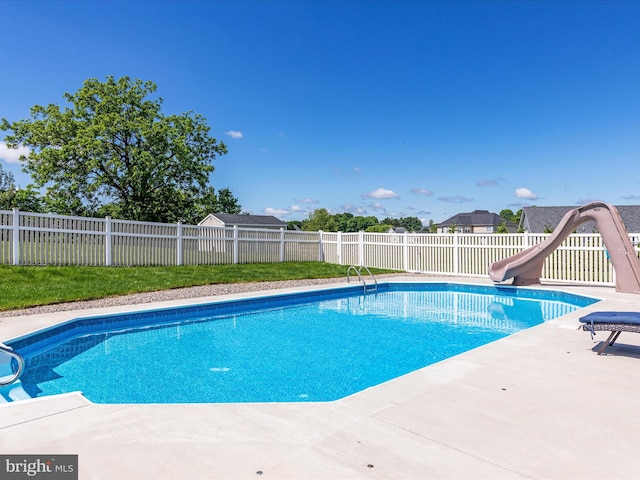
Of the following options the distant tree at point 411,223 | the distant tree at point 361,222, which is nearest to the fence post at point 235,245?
the distant tree at point 361,222

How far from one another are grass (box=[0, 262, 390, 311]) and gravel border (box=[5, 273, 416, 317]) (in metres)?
0.27

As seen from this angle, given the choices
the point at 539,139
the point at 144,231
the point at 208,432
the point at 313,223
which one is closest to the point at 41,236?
the point at 144,231

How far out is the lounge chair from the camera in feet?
14.4

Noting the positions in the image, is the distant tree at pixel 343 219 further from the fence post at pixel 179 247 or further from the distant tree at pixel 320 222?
the fence post at pixel 179 247

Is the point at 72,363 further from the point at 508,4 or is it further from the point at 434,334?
the point at 508,4

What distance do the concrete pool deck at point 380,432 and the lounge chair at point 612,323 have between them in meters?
0.67

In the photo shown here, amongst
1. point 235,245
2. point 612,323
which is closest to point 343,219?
point 235,245

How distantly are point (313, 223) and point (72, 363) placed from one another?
52.6m

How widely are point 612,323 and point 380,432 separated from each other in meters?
3.47

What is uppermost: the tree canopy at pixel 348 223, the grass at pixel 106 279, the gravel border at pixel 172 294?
the tree canopy at pixel 348 223

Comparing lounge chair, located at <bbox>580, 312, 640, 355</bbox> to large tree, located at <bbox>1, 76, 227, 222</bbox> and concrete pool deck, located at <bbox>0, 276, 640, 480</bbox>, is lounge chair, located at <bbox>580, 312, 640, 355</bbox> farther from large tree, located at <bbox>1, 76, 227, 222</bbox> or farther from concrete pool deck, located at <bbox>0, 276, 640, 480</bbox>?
large tree, located at <bbox>1, 76, 227, 222</bbox>

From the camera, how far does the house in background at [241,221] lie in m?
38.5

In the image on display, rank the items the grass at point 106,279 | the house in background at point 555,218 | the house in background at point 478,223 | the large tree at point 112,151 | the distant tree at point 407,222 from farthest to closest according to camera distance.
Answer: the distant tree at point 407,222 < the house in background at point 478,223 < the house in background at point 555,218 < the large tree at point 112,151 < the grass at point 106,279

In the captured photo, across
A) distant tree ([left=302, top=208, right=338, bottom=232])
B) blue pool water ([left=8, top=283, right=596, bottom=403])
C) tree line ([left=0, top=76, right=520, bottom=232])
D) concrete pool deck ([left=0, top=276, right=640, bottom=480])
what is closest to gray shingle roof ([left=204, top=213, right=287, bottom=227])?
distant tree ([left=302, top=208, right=338, bottom=232])
